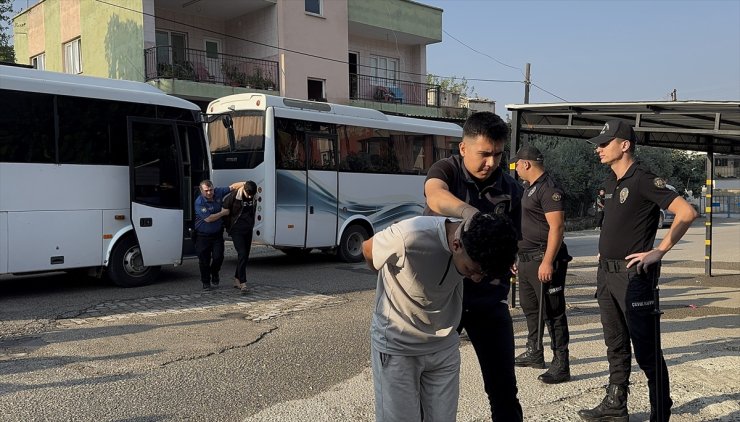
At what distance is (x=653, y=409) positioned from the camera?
396 cm

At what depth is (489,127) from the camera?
3.26 meters

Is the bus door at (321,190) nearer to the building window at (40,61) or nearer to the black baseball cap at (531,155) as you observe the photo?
the black baseball cap at (531,155)

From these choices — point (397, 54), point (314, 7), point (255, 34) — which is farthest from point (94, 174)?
point (397, 54)

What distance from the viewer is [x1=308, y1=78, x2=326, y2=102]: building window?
74.5ft

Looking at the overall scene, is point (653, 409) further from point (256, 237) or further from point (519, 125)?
point (256, 237)

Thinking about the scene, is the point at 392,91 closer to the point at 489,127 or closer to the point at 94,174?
the point at 94,174

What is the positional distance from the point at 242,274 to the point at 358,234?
4.96m

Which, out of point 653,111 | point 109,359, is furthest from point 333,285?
point 653,111

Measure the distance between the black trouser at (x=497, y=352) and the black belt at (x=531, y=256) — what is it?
2066 millimetres

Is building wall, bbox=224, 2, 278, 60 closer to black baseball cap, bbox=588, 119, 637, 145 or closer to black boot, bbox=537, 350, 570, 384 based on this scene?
black boot, bbox=537, 350, 570, 384

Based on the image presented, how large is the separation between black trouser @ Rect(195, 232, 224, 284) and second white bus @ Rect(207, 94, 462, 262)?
231 cm

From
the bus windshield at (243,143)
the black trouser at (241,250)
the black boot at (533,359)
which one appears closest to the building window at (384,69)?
the bus windshield at (243,143)

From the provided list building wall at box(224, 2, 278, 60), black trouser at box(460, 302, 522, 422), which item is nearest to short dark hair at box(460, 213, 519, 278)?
black trouser at box(460, 302, 522, 422)

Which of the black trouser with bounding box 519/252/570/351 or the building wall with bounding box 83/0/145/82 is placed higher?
the building wall with bounding box 83/0/145/82
